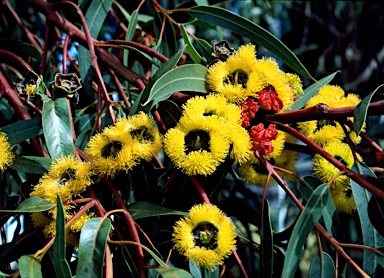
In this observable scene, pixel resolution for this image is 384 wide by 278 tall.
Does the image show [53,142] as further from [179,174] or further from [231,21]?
[231,21]

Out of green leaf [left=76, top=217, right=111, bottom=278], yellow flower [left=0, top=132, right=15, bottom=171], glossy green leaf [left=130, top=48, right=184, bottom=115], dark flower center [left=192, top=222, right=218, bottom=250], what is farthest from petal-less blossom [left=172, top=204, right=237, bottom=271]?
yellow flower [left=0, top=132, right=15, bottom=171]

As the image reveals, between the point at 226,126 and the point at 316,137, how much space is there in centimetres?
22

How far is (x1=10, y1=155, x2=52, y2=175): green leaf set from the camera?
0.95m

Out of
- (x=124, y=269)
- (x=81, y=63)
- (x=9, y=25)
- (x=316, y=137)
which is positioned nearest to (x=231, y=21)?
(x=316, y=137)

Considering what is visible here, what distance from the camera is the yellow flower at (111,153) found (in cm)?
87

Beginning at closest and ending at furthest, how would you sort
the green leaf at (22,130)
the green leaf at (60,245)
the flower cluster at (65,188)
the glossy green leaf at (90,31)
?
1. the green leaf at (60,245)
2. the flower cluster at (65,188)
3. the green leaf at (22,130)
4. the glossy green leaf at (90,31)

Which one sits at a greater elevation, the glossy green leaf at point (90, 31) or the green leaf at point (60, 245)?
the glossy green leaf at point (90, 31)

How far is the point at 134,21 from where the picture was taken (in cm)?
125

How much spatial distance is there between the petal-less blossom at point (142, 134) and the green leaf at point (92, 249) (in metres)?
0.14

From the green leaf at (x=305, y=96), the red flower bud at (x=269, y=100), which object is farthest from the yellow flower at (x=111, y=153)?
the green leaf at (x=305, y=96)

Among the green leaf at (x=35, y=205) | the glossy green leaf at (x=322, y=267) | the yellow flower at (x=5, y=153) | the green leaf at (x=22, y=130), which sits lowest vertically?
the glossy green leaf at (x=322, y=267)

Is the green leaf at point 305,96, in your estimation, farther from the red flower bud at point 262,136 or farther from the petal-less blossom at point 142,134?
the petal-less blossom at point 142,134

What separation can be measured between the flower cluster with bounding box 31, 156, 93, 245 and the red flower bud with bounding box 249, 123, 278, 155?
0.26 metres

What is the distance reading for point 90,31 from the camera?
1247 millimetres
